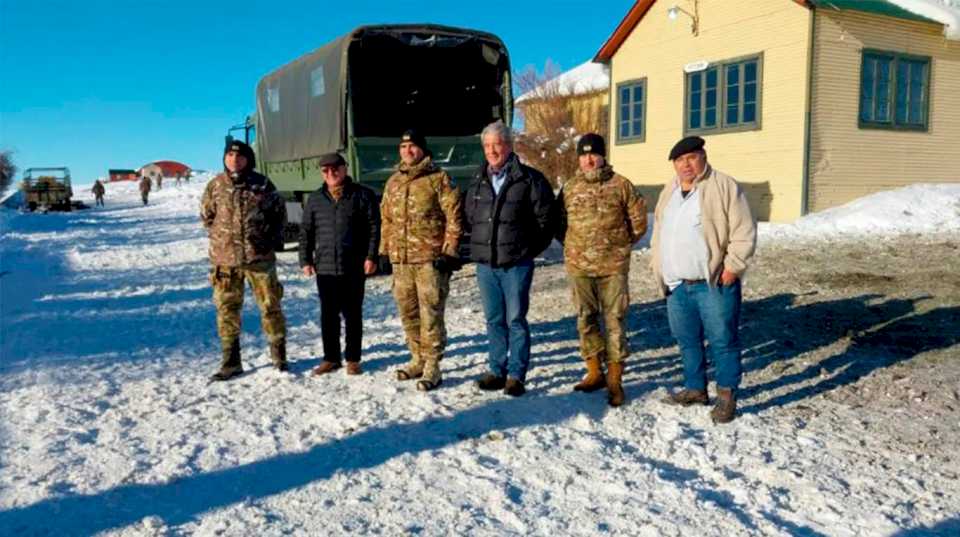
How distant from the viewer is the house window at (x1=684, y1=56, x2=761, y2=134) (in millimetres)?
16047

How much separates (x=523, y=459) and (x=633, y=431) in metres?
0.82

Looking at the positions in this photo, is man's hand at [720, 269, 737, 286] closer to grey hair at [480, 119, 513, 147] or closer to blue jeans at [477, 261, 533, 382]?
blue jeans at [477, 261, 533, 382]

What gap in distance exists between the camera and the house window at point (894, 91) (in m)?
15.6

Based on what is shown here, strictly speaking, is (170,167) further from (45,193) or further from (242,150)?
(242,150)

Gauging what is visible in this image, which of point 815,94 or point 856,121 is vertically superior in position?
point 815,94

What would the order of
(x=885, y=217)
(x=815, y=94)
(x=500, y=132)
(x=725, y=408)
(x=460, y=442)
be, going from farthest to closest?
(x=815, y=94) < (x=885, y=217) < (x=500, y=132) < (x=725, y=408) < (x=460, y=442)

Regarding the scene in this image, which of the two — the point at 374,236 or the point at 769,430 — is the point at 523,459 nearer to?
the point at 769,430

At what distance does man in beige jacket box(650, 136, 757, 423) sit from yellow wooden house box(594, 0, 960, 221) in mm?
11765

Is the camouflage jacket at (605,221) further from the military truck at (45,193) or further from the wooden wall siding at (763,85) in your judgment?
the military truck at (45,193)

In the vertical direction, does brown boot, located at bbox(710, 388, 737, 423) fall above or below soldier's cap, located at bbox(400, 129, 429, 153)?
below

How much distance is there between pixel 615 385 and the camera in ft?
16.0

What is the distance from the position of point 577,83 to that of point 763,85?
1336cm

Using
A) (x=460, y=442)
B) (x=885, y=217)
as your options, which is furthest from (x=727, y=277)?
(x=885, y=217)

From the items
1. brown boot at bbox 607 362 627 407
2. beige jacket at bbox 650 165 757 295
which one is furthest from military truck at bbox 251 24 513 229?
beige jacket at bbox 650 165 757 295
